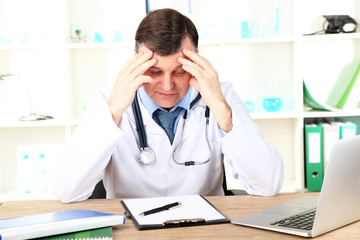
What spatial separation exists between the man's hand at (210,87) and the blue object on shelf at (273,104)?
1.48 meters

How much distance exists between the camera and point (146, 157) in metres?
1.84

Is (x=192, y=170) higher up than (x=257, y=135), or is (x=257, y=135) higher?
(x=257, y=135)

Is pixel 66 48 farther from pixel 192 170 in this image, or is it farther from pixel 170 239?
pixel 170 239

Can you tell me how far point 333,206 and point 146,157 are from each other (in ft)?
2.67

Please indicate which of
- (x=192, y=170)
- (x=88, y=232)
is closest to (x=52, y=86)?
(x=192, y=170)

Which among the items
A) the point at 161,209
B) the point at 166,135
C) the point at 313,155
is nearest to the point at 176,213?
the point at 161,209

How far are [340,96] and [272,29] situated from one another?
0.68 m

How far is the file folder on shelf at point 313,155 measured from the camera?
312 centimetres

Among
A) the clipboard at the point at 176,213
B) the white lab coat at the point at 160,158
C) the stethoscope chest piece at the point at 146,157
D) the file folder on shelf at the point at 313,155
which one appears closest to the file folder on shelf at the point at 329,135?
the file folder on shelf at the point at 313,155

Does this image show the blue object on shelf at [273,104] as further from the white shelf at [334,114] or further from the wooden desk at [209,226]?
the wooden desk at [209,226]

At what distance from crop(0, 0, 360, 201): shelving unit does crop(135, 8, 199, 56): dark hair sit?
1438mm

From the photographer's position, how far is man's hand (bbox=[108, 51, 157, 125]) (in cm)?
174

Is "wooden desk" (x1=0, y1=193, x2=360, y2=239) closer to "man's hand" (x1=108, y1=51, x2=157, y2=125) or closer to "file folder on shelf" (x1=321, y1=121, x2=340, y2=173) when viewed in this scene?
"man's hand" (x1=108, y1=51, x2=157, y2=125)

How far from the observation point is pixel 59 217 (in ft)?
4.26
